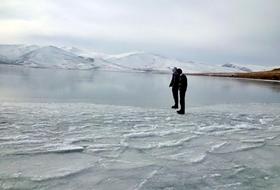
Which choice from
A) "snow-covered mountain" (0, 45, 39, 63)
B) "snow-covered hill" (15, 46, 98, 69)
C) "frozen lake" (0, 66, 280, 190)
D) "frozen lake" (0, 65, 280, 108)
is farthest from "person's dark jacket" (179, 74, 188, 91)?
"snow-covered mountain" (0, 45, 39, 63)

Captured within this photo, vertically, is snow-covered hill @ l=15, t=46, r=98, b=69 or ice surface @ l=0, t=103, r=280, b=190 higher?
snow-covered hill @ l=15, t=46, r=98, b=69

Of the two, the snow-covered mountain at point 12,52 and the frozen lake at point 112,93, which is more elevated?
the snow-covered mountain at point 12,52

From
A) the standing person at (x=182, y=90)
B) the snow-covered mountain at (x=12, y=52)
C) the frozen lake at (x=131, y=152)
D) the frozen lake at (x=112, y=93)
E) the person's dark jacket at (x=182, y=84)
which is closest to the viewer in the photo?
the frozen lake at (x=131, y=152)

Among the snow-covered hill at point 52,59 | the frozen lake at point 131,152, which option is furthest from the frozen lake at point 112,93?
the snow-covered hill at point 52,59

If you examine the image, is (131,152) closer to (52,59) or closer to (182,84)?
(182,84)

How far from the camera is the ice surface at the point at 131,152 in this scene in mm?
4047

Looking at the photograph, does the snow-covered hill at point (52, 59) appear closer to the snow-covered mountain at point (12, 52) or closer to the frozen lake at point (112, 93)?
the snow-covered mountain at point (12, 52)

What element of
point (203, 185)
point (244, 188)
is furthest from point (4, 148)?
point (244, 188)

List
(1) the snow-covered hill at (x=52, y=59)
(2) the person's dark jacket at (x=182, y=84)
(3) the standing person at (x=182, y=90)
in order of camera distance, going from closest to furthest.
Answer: (3) the standing person at (x=182, y=90) < (2) the person's dark jacket at (x=182, y=84) < (1) the snow-covered hill at (x=52, y=59)

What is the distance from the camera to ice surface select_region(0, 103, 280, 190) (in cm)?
405

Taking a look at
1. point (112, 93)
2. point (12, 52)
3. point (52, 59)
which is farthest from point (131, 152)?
point (12, 52)

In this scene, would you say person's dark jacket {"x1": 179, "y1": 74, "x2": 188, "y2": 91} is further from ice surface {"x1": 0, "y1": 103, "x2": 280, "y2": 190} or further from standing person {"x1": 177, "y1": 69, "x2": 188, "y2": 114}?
ice surface {"x1": 0, "y1": 103, "x2": 280, "y2": 190}

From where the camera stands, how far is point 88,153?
5.13 meters

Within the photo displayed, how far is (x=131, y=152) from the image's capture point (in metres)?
5.36
